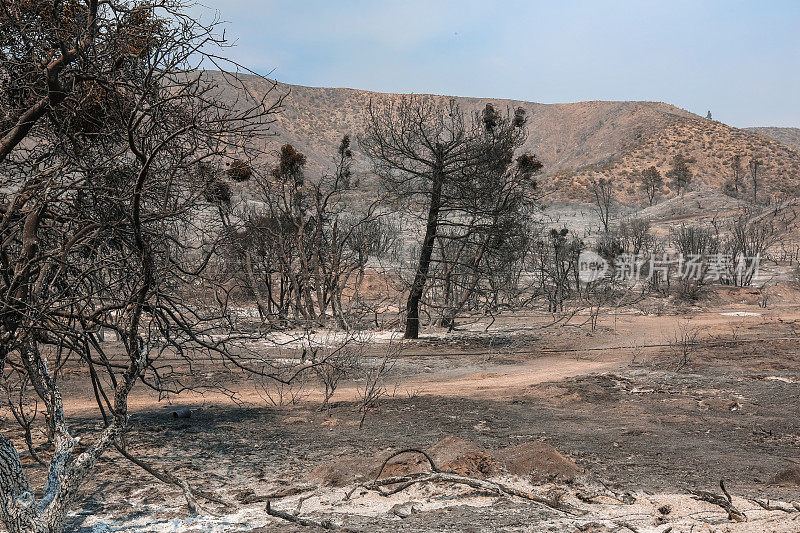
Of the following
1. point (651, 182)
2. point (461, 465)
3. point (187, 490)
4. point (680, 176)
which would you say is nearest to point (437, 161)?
point (461, 465)

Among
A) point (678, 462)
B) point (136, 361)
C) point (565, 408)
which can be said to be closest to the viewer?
point (136, 361)

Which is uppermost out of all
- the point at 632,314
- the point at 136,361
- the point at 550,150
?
the point at 550,150

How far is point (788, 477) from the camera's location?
579cm

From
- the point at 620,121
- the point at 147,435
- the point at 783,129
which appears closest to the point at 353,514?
the point at 147,435

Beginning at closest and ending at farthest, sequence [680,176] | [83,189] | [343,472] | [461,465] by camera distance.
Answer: [83,189], [461,465], [343,472], [680,176]

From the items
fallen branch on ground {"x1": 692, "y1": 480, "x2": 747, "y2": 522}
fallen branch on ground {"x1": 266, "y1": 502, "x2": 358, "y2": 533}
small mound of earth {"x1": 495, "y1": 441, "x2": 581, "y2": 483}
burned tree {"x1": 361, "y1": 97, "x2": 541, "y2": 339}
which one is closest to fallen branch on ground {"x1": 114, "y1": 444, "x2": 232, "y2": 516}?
fallen branch on ground {"x1": 266, "y1": 502, "x2": 358, "y2": 533}

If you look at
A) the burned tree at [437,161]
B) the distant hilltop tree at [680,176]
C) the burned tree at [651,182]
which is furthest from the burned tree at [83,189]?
the distant hilltop tree at [680,176]

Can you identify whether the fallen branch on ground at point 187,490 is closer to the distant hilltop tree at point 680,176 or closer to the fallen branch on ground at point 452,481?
the fallen branch on ground at point 452,481

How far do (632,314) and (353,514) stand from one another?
76.9 ft

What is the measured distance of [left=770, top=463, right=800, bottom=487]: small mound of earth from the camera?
570 centimetres

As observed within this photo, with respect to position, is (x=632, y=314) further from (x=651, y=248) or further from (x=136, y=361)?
(x=136, y=361)

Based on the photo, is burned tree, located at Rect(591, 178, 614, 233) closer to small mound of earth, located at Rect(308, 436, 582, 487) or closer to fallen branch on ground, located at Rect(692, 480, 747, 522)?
small mound of earth, located at Rect(308, 436, 582, 487)

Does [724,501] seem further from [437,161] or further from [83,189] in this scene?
[437,161]

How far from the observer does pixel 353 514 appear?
511 centimetres
